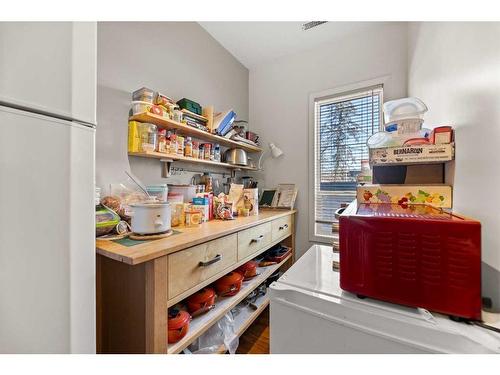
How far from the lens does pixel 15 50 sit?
1.51ft

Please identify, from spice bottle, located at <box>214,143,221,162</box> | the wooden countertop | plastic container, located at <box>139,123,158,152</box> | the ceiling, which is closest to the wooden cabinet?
the wooden countertop

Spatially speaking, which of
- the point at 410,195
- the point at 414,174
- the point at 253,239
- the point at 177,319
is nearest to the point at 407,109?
the point at 414,174

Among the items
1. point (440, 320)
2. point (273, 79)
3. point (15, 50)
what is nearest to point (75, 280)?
point (15, 50)

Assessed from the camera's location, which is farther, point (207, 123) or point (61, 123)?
point (207, 123)

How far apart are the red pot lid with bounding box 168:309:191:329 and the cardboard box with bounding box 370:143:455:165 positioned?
110 cm

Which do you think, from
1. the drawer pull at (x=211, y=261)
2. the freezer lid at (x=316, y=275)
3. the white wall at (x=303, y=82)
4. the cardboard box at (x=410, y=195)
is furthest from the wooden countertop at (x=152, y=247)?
the white wall at (x=303, y=82)

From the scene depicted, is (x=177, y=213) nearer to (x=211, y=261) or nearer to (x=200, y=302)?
(x=211, y=261)

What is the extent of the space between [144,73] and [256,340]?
1998 millimetres

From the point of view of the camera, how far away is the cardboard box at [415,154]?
0.73m

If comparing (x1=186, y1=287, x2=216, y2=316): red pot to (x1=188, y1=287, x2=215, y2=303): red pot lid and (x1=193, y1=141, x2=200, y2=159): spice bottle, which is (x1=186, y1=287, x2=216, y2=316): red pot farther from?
(x1=193, y1=141, x2=200, y2=159): spice bottle

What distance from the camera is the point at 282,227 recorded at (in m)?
1.85

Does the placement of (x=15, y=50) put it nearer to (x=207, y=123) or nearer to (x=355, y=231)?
(x=355, y=231)
